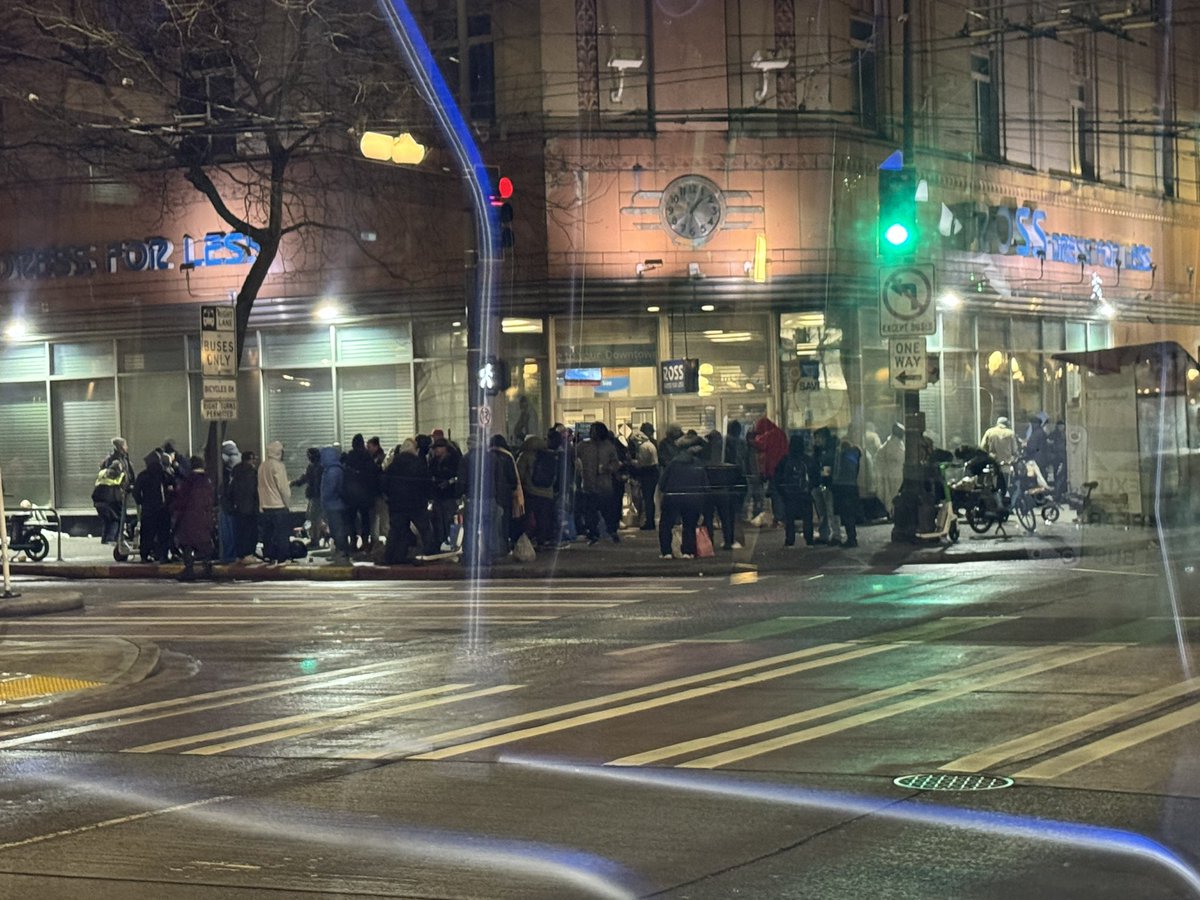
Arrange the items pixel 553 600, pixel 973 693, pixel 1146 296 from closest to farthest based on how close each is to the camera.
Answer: pixel 973 693, pixel 553 600, pixel 1146 296

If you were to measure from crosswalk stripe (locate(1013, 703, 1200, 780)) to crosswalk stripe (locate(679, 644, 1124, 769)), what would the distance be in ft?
4.63

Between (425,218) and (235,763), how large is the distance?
20.3 metres

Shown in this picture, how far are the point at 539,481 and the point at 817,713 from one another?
1329cm

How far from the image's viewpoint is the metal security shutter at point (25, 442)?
32188 millimetres

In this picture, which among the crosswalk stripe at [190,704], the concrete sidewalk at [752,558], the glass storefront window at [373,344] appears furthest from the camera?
the glass storefront window at [373,344]

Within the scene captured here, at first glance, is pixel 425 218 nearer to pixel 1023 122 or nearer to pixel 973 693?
pixel 1023 122

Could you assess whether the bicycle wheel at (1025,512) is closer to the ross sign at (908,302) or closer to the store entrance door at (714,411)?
the ross sign at (908,302)

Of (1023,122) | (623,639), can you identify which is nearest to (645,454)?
(623,639)

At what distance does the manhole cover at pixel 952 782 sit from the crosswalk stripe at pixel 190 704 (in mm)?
5528

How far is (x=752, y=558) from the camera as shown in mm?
21750

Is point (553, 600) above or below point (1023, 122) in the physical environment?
below

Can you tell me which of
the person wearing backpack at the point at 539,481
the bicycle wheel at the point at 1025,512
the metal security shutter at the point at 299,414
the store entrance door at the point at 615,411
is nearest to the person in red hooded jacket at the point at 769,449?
the person wearing backpack at the point at 539,481

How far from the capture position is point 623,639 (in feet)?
46.1

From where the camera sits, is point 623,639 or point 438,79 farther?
point 438,79
